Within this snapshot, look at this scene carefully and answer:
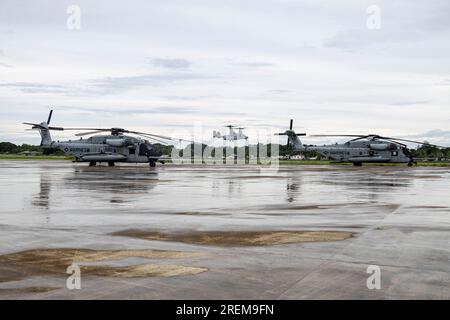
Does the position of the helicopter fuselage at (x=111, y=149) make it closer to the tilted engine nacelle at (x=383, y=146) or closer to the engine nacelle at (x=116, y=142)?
the engine nacelle at (x=116, y=142)

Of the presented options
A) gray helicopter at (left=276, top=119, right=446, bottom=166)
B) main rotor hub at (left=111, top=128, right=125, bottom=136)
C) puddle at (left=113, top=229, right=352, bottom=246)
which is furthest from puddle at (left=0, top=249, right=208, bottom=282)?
gray helicopter at (left=276, top=119, right=446, bottom=166)

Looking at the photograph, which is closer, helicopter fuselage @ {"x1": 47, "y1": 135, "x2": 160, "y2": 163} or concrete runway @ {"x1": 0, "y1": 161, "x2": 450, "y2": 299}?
concrete runway @ {"x1": 0, "y1": 161, "x2": 450, "y2": 299}

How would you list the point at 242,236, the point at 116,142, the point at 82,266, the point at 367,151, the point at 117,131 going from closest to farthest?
the point at 82,266 < the point at 242,236 < the point at 116,142 < the point at 117,131 < the point at 367,151

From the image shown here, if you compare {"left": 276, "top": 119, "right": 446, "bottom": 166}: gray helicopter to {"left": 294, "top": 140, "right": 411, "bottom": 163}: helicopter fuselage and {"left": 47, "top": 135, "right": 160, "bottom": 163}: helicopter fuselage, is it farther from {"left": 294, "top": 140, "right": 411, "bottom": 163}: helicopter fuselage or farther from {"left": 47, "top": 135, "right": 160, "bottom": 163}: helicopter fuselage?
{"left": 47, "top": 135, "right": 160, "bottom": 163}: helicopter fuselage

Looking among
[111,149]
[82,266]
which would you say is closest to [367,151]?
[111,149]

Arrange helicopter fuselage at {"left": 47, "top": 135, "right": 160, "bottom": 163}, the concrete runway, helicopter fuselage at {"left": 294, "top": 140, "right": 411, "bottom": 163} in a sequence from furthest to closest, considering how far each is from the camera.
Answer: helicopter fuselage at {"left": 294, "top": 140, "right": 411, "bottom": 163}, helicopter fuselage at {"left": 47, "top": 135, "right": 160, "bottom": 163}, the concrete runway

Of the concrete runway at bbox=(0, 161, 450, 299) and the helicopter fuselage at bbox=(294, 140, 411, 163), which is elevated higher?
the helicopter fuselage at bbox=(294, 140, 411, 163)

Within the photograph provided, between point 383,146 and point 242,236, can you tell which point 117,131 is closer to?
point 383,146

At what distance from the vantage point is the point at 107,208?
631 inches

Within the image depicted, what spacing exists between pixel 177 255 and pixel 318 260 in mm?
2438

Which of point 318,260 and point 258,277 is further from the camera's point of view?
point 318,260

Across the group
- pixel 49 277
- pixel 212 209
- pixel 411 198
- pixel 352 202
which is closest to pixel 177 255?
pixel 49 277
